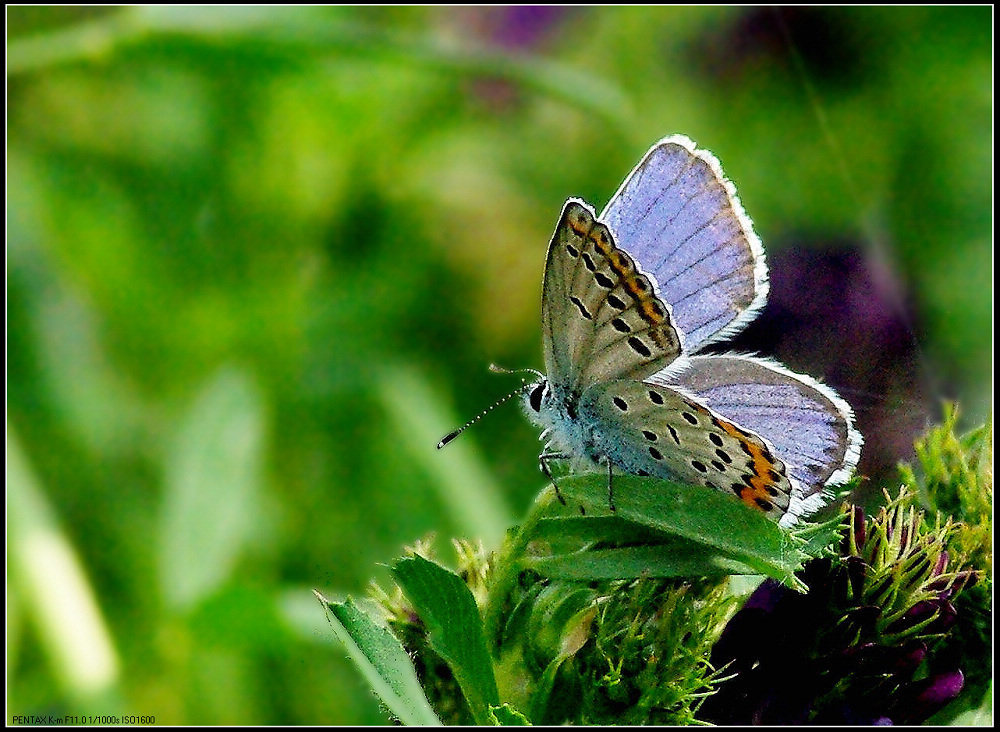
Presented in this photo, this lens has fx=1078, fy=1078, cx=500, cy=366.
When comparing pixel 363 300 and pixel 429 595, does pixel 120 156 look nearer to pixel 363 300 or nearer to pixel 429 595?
pixel 363 300

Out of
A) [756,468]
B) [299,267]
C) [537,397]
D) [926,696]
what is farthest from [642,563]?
[299,267]

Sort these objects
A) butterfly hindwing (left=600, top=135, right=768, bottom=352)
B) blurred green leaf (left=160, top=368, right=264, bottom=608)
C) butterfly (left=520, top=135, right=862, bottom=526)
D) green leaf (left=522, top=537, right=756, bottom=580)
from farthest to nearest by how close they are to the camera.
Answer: blurred green leaf (left=160, top=368, right=264, bottom=608), butterfly hindwing (left=600, top=135, right=768, bottom=352), butterfly (left=520, top=135, right=862, bottom=526), green leaf (left=522, top=537, right=756, bottom=580)

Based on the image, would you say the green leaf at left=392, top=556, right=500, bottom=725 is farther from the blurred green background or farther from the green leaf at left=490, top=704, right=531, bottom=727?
the blurred green background

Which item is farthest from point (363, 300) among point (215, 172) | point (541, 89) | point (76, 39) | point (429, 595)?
point (429, 595)

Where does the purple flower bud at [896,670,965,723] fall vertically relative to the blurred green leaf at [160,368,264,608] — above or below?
below

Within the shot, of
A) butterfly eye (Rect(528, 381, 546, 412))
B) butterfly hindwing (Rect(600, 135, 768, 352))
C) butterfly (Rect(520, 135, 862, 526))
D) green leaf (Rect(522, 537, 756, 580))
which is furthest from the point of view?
butterfly eye (Rect(528, 381, 546, 412))

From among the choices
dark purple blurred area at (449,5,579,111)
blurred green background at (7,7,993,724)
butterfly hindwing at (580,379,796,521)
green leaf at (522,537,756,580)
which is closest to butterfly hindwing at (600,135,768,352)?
butterfly hindwing at (580,379,796,521)

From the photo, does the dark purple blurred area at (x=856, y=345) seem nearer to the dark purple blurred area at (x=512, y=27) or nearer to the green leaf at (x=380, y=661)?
the green leaf at (x=380, y=661)
